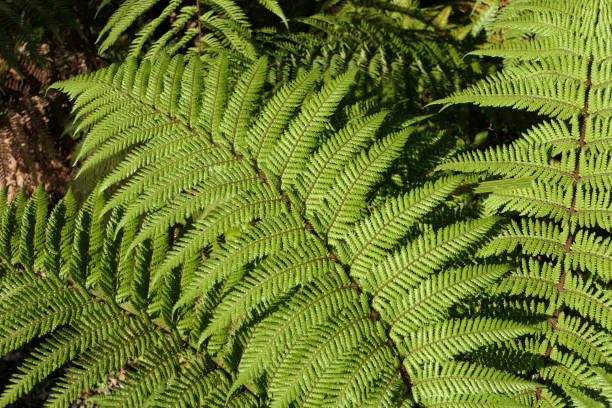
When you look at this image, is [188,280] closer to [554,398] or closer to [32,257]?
[32,257]

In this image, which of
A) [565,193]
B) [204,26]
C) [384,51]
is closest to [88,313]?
[204,26]

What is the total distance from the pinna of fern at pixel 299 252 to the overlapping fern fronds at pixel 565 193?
0.53 feet

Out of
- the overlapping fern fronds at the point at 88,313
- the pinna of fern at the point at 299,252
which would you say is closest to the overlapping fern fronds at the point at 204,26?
the pinna of fern at the point at 299,252

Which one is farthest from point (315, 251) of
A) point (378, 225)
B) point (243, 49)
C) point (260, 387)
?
point (243, 49)

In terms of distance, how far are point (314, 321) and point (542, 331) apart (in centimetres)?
82

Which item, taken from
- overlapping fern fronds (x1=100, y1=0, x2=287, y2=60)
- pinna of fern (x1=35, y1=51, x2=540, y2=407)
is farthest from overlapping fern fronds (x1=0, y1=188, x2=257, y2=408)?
overlapping fern fronds (x1=100, y1=0, x2=287, y2=60)

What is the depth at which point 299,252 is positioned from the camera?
1.68 metres

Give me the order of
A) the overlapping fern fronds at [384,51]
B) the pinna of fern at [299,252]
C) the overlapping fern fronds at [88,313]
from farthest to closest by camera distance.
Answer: the overlapping fern fronds at [384,51]
the overlapping fern fronds at [88,313]
the pinna of fern at [299,252]

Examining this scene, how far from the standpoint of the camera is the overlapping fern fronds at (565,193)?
1.66 meters

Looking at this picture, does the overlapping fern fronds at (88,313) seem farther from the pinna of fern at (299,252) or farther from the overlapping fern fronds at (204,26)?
the overlapping fern fronds at (204,26)

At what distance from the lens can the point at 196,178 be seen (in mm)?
1761

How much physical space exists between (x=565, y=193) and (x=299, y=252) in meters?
1.05

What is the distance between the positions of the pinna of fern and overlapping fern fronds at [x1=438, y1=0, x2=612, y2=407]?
0.16 meters

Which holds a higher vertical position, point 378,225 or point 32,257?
point 378,225
